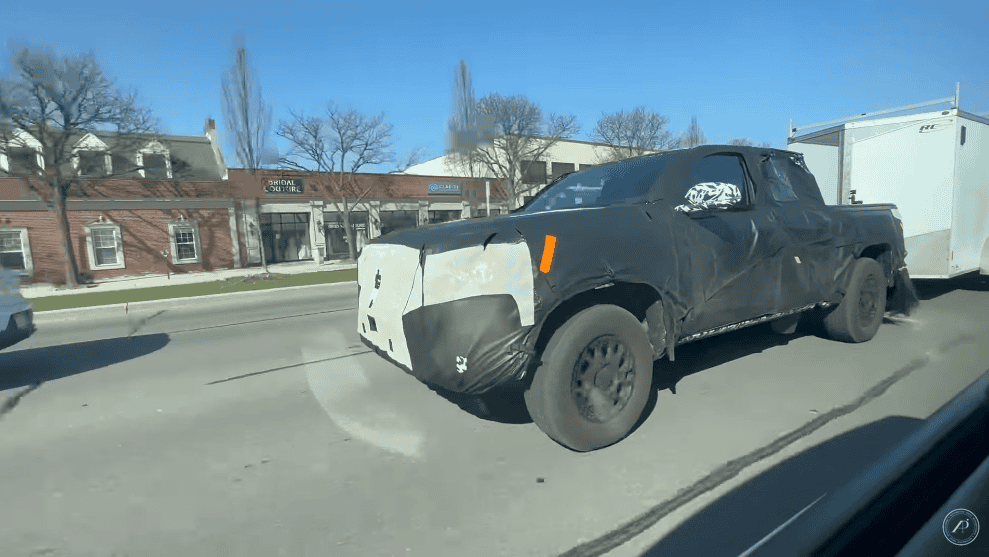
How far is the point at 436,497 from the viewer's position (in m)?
2.78

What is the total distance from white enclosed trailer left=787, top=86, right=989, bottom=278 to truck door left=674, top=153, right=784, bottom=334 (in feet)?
15.4

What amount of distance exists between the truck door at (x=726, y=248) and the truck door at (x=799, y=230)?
0.48ft

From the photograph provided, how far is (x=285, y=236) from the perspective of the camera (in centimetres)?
2916

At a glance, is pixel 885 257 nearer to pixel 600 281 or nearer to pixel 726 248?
pixel 726 248

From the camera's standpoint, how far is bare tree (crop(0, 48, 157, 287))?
18.7 m

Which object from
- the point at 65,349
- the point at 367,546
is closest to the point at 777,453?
the point at 367,546

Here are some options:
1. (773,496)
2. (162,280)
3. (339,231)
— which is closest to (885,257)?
(773,496)

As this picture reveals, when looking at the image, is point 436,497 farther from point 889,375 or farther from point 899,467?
point 889,375

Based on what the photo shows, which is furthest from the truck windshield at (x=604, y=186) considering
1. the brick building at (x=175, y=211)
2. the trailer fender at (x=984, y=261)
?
the brick building at (x=175, y=211)

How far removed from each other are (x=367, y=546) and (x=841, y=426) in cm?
306

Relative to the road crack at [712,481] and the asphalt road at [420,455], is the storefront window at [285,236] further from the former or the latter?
the road crack at [712,481]

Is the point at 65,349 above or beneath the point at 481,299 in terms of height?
beneath

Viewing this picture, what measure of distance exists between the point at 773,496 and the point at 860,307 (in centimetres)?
367

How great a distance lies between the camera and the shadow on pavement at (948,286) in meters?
8.69
